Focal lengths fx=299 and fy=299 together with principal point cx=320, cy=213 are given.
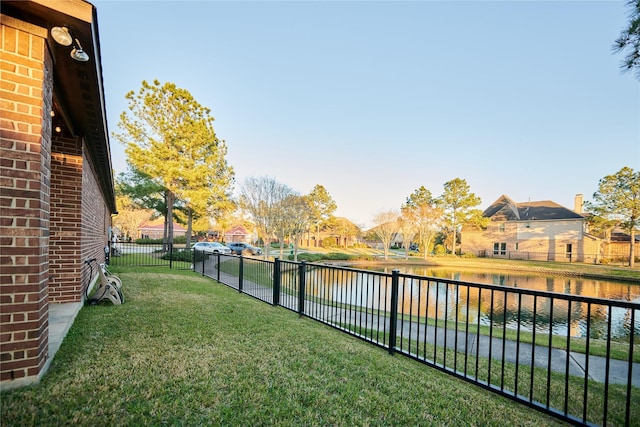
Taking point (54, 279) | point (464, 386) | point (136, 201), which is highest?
point (136, 201)

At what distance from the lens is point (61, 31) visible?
7.04ft

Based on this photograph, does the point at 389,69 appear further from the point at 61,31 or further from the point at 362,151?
the point at 61,31

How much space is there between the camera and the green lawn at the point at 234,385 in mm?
1923

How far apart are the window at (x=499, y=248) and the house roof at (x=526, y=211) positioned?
271cm

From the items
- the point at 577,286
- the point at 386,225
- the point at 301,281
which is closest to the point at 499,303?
the point at 577,286

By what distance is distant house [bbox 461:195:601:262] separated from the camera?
27.5 metres

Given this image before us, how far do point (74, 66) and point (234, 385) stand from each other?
3.05 metres

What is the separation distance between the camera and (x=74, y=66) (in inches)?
103

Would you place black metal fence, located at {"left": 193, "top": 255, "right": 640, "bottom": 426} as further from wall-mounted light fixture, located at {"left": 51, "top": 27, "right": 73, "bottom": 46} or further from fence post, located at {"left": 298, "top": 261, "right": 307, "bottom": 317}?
wall-mounted light fixture, located at {"left": 51, "top": 27, "right": 73, "bottom": 46}

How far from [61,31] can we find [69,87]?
1134mm

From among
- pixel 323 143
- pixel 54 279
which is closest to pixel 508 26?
pixel 54 279

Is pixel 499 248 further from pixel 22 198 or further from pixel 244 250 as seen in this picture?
pixel 22 198

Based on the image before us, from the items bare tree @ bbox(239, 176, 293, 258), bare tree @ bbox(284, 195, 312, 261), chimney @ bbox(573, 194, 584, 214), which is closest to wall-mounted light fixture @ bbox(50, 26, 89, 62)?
bare tree @ bbox(239, 176, 293, 258)

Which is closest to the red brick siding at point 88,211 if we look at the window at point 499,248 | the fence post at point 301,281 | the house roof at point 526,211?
the fence post at point 301,281
